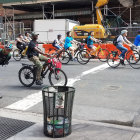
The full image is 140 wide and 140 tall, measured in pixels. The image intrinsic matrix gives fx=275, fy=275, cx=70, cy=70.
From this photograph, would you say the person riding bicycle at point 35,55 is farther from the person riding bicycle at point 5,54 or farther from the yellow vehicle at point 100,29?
the yellow vehicle at point 100,29

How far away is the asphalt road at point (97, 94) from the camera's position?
607 centimetres

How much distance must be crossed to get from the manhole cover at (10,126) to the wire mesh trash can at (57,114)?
635mm

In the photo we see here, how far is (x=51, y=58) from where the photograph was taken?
8609 millimetres

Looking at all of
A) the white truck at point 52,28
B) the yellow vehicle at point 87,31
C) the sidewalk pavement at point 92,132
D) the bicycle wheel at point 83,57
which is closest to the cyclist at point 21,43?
the bicycle wheel at point 83,57

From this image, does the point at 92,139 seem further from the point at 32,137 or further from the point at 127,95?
the point at 127,95

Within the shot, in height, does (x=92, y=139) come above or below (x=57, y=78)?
below

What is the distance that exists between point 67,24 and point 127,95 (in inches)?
733

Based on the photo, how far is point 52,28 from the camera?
26.6m

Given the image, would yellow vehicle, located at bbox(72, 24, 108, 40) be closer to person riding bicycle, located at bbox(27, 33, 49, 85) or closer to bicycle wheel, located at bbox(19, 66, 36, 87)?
bicycle wheel, located at bbox(19, 66, 36, 87)

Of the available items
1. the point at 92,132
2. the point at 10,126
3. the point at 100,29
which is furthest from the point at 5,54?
the point at 100,29

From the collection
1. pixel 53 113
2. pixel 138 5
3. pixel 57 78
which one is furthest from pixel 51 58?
pixel 138 5

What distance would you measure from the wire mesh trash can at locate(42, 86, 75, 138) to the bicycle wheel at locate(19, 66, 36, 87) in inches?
164

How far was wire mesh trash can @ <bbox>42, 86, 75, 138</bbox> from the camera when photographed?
464 cm

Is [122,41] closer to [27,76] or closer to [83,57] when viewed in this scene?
[83,57]
